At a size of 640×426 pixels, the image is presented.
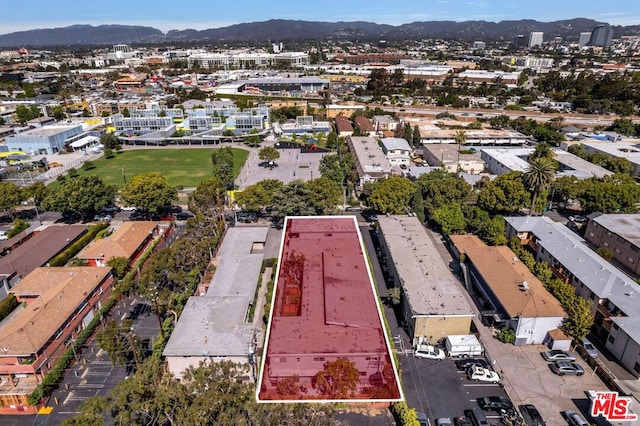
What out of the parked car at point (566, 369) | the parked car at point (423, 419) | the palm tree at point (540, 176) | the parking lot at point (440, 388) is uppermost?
the palm tree at point (540, 176)

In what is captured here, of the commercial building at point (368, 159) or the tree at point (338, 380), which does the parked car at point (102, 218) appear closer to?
the commercial building at point (368, 159)

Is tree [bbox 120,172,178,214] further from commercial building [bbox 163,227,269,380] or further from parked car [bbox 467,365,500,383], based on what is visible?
parked car [bbox 467,365,500,383]

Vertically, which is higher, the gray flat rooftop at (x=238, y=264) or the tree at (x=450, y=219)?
the tree at (x=450, y=219)

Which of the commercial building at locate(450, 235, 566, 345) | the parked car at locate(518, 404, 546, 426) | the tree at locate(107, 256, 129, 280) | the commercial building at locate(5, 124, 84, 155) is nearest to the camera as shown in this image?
the parked car at locate(518, 404, 546, 426)

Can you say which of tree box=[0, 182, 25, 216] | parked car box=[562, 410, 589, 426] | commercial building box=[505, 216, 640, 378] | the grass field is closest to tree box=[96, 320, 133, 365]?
parked car box=[562, 410, 589, 426]

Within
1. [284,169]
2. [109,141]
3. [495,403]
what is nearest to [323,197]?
[284,169]

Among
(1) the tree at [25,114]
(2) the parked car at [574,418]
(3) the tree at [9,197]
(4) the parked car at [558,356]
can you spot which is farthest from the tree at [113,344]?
(1) the tree at [25,114]
